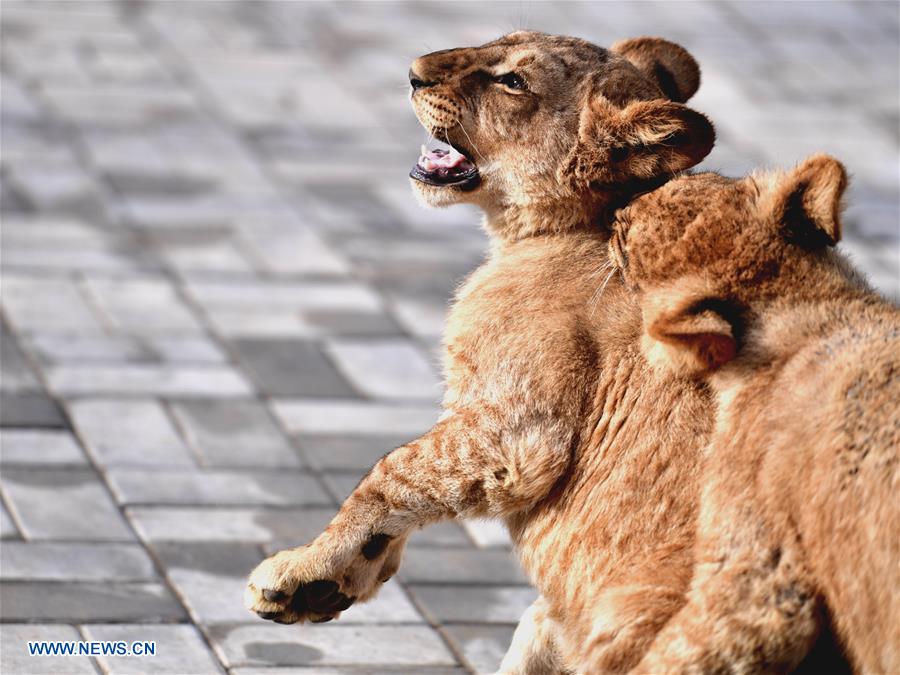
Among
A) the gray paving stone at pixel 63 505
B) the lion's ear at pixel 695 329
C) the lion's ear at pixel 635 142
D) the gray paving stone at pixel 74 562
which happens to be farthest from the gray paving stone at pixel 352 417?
the lion's ear at pixel 695 329

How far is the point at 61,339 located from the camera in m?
6.67

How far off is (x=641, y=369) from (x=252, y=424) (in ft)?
8.72

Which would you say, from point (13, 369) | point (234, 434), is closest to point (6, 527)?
point (234, 434)

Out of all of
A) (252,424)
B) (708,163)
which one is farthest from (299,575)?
(708,163)

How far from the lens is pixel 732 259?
11.9 ft

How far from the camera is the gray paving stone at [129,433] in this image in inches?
228

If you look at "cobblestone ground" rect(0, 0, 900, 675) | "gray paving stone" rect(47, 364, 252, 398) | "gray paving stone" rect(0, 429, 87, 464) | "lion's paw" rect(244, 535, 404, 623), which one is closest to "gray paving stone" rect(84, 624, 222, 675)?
"cobblestone ground" rect(0, 0, 900, 675)

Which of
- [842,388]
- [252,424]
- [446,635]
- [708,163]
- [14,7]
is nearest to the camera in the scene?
[842,388]

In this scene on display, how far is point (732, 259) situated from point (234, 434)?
2.94 m

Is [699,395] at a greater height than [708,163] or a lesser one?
greater

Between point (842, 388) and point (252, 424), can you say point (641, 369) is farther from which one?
point (252, 424)

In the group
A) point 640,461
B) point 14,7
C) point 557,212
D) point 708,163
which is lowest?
point 14,7

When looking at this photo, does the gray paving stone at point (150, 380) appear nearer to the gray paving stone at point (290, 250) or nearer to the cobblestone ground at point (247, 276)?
the cobblestone ground at point (247, 276)

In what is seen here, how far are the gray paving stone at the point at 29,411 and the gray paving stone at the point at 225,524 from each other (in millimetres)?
735
